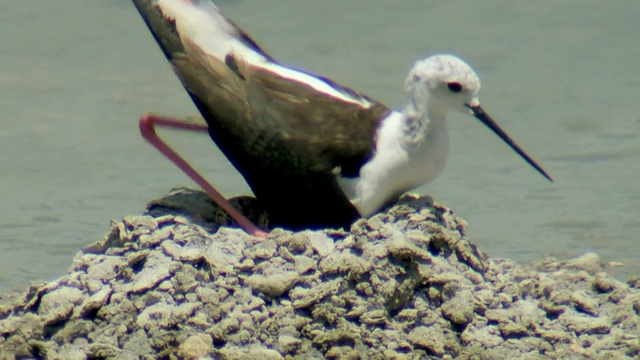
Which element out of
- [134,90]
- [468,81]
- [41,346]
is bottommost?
[134,90]

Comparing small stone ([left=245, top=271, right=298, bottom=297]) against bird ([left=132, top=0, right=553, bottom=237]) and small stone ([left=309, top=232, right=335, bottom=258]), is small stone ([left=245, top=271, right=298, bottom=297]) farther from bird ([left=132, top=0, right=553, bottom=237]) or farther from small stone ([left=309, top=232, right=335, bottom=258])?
bird ([left=132, top=0, right=553, bottom=237])

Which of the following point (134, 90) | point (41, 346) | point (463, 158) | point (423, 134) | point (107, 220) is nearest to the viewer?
point (41, 346)

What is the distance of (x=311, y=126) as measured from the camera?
5793 mm

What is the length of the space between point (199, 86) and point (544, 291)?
167cm

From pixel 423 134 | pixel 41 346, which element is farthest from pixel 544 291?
pixel 41 346

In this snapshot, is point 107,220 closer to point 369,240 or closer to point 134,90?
point 134,90

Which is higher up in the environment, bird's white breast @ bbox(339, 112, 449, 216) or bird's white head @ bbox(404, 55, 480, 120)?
bird's white head @ bbox(404, 55, 480, 120)

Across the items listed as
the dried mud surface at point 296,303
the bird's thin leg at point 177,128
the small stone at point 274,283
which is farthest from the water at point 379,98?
the small stone at point 274,283

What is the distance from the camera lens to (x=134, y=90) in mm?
10414

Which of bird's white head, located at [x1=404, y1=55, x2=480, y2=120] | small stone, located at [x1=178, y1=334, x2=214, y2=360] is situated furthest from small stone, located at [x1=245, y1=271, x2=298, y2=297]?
bird's white head, located at [x1=404, y1=55, x2=480, y2=120]

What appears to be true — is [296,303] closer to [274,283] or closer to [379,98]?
[274,283]

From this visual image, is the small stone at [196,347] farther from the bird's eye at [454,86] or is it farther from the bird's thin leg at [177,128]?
the bird's eye at [454,86]

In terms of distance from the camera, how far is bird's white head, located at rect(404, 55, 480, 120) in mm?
5824

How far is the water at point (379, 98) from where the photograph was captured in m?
8.22
